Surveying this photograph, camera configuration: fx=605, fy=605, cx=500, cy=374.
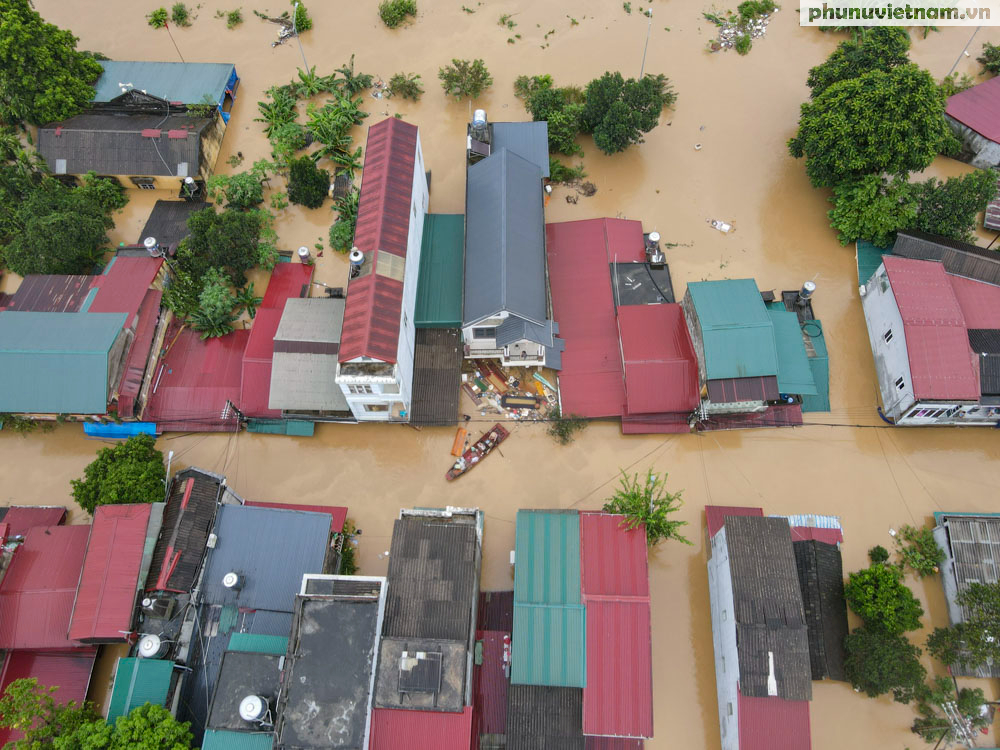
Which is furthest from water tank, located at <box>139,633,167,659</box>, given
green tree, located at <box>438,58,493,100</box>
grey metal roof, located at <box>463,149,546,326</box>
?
green tree, located at <box>438,58,493,100</box>

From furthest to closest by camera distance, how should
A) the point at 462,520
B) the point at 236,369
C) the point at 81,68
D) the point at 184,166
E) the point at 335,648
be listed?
the point at 81,68 < the point at 184,166 < the point at 236,369 < the point at 462,520 < the point at 335,648

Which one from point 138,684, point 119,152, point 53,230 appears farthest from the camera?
point 119,152

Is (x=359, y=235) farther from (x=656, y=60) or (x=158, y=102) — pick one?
(x=656, y=60)

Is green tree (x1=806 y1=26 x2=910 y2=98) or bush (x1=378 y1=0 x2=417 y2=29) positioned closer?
green tree (x1=806 y1=26 x2=910 y2=98)

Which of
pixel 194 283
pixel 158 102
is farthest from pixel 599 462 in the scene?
pixel 158 102

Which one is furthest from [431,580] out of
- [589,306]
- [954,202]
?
[954,202]

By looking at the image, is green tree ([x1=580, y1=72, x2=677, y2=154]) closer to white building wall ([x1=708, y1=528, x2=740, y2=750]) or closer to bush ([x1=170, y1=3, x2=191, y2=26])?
white building wall ([x1=708, y1=528, x2=740, y2=750])

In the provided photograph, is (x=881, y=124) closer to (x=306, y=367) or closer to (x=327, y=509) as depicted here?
(x=306, y=367)
